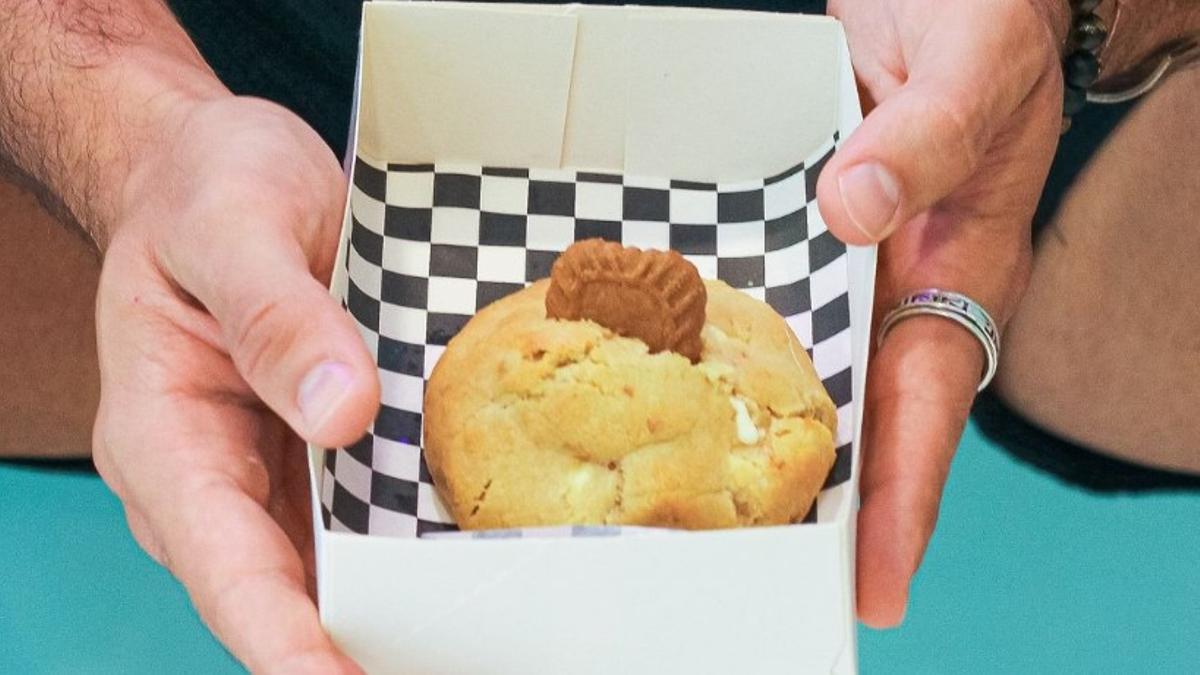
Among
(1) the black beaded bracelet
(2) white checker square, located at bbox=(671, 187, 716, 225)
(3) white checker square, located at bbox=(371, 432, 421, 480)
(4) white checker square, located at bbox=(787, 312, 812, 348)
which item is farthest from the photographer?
(1) the black beaded bracelet

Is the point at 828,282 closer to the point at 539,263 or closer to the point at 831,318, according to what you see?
the point at 831,318

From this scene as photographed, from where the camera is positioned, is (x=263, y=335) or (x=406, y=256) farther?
(x=406, y=256)

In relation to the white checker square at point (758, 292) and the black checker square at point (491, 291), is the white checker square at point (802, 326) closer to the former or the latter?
the white checker square at point (758, 292)

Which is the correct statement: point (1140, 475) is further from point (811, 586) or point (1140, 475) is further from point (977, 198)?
point (811, 586)

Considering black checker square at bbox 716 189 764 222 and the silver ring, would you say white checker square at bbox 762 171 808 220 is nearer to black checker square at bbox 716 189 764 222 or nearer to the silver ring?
black checker square at bbox 716 189 764 222

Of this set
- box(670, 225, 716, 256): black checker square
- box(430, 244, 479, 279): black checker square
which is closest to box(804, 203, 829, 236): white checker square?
box(670, 225, 716, 256): black checker square

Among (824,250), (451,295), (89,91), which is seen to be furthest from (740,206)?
(89,91)

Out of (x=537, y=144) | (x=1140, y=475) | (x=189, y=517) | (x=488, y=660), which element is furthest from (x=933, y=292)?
(x=1140, y=475)
